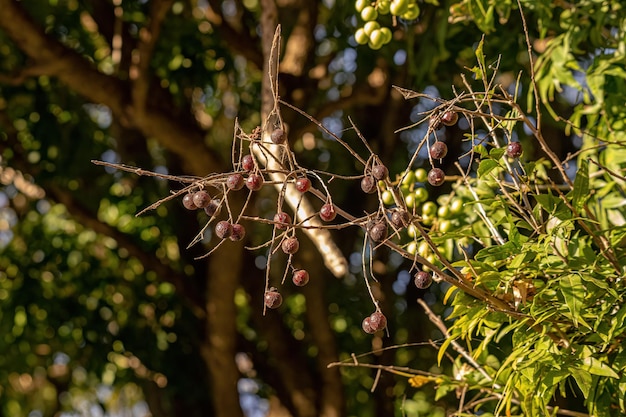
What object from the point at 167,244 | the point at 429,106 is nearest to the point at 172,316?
the point at 167,244

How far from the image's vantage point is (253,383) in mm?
3258

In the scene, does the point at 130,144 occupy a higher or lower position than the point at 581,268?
lower

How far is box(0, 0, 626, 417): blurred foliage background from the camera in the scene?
2.48 meters

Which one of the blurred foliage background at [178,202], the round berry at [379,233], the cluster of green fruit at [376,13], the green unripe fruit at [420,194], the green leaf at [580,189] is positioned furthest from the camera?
the blurred foliage background at [178,202]

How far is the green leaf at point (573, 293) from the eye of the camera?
40.4 inches

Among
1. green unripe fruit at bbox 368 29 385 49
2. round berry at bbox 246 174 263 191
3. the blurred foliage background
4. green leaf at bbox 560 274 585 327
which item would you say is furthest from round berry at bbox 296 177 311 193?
the blurred foliage background

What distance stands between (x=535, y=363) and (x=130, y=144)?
2.04 m

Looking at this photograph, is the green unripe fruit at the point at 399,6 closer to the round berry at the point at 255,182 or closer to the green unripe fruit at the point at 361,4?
the green unripe fruit at the point at 361,4

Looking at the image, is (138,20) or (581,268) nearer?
(581,268)

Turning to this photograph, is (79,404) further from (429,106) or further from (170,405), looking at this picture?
(429,106)

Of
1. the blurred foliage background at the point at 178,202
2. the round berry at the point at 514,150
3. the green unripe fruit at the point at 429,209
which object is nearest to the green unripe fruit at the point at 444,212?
the green unripe fruit at the point at 429,209

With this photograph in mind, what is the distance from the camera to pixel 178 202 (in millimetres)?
3049

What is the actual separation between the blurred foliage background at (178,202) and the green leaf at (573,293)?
1.15 meters

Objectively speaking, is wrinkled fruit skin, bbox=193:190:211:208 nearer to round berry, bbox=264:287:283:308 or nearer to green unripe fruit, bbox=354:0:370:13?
round berry, bbox=264:287:283:308
